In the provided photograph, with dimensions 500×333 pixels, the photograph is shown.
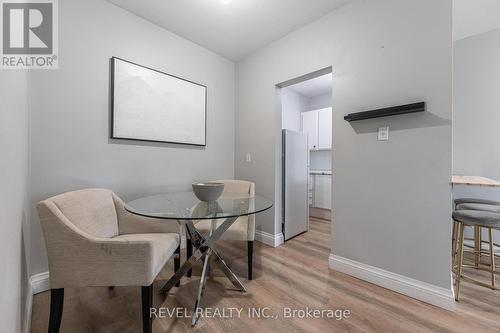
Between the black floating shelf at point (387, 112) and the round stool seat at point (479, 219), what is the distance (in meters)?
0.88

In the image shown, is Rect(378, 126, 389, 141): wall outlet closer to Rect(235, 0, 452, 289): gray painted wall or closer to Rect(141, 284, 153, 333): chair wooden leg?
Rect(235, 0, 452, 289): gray painted wall

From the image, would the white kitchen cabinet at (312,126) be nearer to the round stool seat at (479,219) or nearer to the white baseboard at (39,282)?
the round stool seat at (479,219)

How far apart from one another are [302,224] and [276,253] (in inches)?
35.1

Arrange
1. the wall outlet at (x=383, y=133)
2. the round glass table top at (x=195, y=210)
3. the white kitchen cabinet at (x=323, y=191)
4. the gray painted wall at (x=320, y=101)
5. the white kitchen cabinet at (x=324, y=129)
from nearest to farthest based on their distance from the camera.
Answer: the round glass table top at (x=195, y=210) < the wall outlet at (x=383, y=133) < the white kitchen cabinet at (x=323, y=191) < the white kitchen cabinet at (x=324, y=129) < the gray painted wall at (x=320, y=101)

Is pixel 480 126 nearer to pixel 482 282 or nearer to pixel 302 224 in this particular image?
pixel 482 282

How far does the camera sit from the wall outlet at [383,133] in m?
1.74

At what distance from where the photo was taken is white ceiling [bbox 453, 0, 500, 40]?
1.97 m

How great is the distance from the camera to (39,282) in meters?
1.60

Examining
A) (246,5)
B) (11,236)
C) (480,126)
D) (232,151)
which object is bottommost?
(11,236)

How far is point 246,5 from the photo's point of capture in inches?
77.9

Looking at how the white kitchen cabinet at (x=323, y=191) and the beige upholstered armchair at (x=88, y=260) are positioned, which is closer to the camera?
the beige upholstered armchair at (x=88, y=260)

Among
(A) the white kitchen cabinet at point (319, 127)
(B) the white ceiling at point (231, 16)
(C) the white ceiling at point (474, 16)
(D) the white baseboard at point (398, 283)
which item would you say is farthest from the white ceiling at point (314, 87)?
(D) the white baseboard at point (398, 283)

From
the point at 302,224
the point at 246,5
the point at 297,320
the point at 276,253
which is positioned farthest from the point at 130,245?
the point at 302,224

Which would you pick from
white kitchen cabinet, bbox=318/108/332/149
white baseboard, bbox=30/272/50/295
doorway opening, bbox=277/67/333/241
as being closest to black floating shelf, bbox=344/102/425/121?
doorway opening, bbox=277/67/333/241
